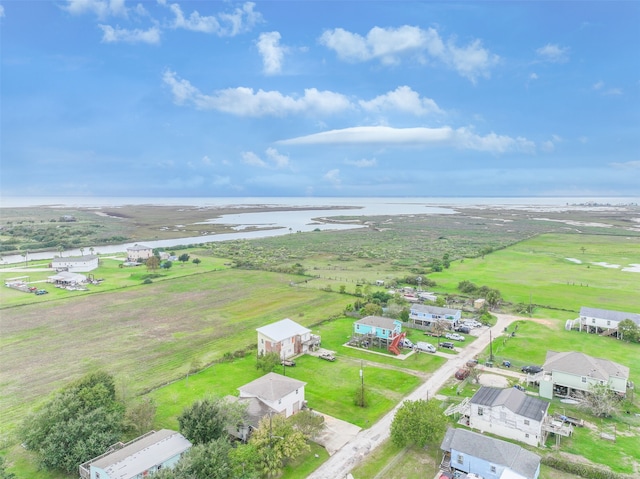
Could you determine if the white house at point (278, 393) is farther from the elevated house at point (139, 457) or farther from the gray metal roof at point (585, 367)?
the gray metal roof at point (585, 367)

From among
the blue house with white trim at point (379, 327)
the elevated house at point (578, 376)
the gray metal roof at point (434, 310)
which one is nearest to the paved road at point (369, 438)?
the blue house with white trim at point (379, 327)

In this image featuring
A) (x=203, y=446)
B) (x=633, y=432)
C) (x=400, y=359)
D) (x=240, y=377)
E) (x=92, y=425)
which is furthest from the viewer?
(x=400, y=359)

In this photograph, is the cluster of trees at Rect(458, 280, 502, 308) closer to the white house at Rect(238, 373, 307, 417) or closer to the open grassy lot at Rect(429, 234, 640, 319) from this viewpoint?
the open grassy lot at Rect(429, 234, 640, 319)

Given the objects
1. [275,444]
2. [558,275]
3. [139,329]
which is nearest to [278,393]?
[275,444]

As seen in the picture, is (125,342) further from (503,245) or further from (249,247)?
(503,245)

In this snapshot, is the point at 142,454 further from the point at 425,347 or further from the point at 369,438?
the point at 425,347

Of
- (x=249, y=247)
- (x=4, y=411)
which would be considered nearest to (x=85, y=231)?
(x=249, y=247)
